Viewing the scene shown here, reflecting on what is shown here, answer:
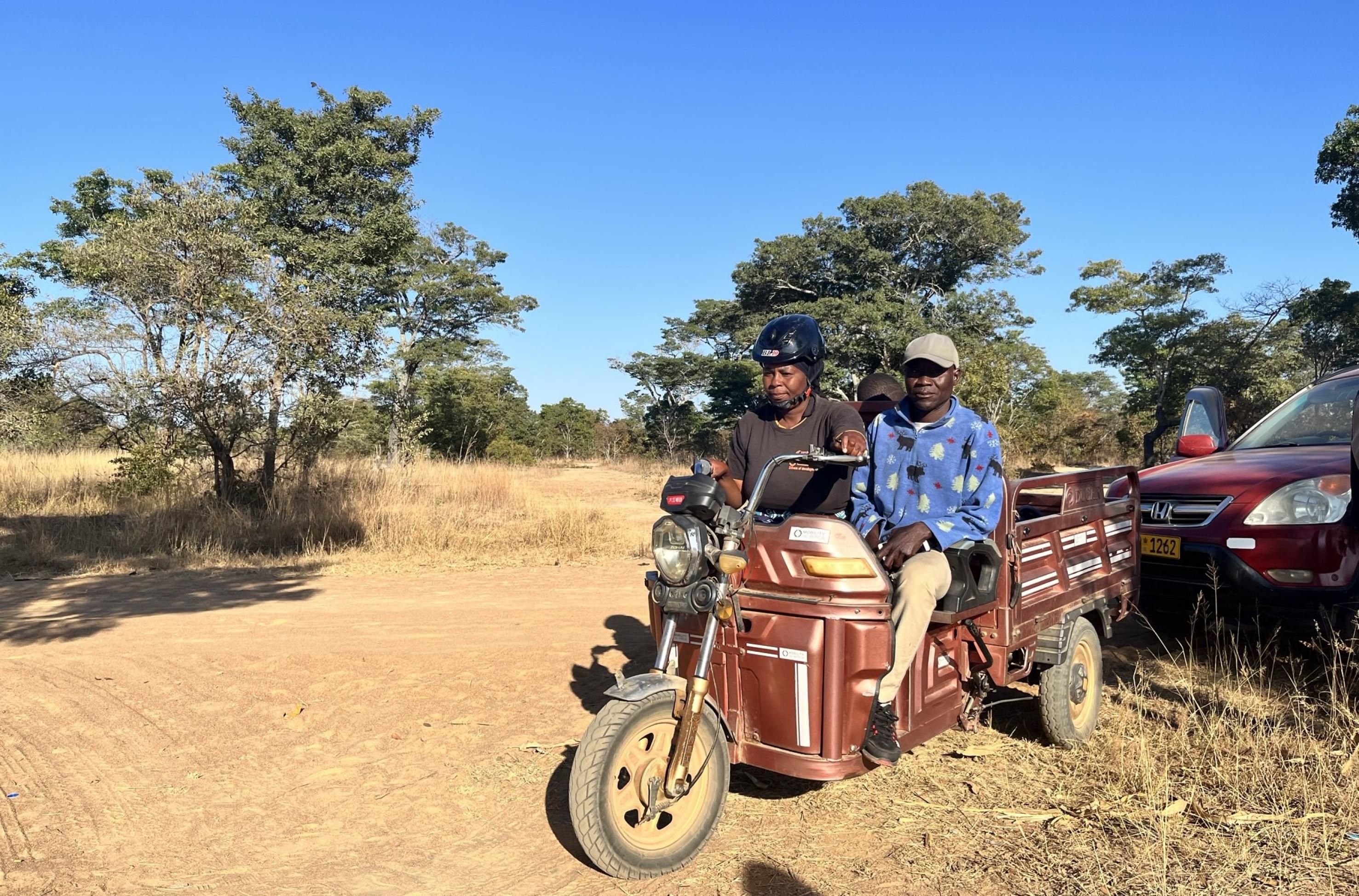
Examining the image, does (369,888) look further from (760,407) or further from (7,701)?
(7,701)

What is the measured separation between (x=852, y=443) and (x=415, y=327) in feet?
95.6

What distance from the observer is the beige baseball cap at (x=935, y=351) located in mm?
3592

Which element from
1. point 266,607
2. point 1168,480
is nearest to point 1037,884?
point 1168,480

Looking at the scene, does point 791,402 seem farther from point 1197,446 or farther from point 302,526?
point 302,526

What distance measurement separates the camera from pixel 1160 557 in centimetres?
531

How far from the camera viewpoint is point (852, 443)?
10.9 ft

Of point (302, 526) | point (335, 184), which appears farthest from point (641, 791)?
point (335, 184)

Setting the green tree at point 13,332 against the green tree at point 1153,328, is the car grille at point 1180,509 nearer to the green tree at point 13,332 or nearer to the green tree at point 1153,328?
the green tree at point 13,332

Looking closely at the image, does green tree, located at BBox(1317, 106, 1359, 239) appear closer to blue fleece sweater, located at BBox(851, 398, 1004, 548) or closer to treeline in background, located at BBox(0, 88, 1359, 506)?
treeline in background, located at BBox(0, 88, 1359, 506)

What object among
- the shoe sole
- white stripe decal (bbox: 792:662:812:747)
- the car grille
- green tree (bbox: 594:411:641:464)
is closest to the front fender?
white stripe decal (bbox: 792:662:812:747)

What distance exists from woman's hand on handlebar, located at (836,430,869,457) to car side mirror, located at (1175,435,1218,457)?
3927 mm

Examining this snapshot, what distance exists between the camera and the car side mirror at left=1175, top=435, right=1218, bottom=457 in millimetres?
6047

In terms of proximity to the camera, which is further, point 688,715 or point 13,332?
point 13,332

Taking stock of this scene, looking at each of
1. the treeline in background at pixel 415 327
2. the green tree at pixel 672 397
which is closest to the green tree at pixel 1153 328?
the treeline in background at pixel 415 327
